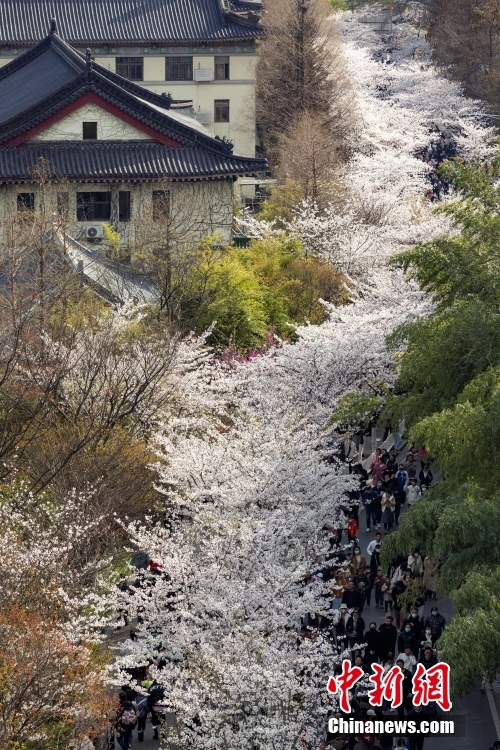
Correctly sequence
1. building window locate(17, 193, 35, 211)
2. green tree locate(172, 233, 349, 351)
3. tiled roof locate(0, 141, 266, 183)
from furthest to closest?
building window locate(17, 193, 35, 211)
tiled roof locate(0, 141, 266, 183)
green tree locate(172, 233, 349, 351)

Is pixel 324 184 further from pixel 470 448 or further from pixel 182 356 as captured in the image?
pixel 470 448

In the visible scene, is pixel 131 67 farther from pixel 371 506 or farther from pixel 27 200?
pixel 371 506

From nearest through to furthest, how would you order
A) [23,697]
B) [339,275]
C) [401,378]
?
[23,697], [401,378], [339,275]

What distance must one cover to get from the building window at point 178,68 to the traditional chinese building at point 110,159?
24.3m

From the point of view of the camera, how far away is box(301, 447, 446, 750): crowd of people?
874 inches

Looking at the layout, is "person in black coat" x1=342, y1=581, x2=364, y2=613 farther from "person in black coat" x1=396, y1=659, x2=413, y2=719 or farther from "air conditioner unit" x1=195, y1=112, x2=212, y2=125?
"air conditioner unit" x1=195, y1=112, x2=212, y2=125

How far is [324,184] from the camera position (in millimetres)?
54688

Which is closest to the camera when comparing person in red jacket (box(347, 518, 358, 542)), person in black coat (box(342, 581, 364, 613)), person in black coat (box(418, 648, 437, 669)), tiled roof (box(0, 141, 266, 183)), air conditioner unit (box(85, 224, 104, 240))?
person in black coat (box(418, 648, 437, 669))

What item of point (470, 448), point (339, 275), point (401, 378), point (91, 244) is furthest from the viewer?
point (91, 244)

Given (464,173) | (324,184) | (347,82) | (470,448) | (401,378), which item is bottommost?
(470,448)

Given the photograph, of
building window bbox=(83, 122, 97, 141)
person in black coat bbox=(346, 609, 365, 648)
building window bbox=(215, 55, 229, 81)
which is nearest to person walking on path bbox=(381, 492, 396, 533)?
person in black coat bbox=(346, 609, 365, 648)

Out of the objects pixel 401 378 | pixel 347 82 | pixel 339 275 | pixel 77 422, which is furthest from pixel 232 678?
pixel 347 82

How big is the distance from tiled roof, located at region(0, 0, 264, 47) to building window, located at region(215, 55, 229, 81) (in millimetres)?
1380

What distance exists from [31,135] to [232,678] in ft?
117
